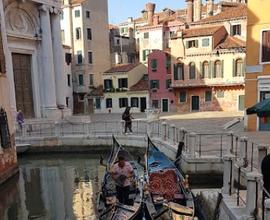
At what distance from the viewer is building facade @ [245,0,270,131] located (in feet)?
50.2

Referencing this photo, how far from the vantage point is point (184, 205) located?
747 cm

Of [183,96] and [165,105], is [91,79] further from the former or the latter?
[183,96]

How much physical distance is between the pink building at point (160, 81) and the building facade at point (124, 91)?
37.5 inches

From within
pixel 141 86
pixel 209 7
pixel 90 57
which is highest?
pixel 209 7

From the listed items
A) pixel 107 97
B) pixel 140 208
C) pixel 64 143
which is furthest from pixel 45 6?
pixel 140 208

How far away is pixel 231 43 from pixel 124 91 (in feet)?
40.2

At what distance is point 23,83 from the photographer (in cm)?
2325

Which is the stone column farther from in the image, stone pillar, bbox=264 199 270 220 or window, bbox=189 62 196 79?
stone pillar, bbox=264 199 270 220

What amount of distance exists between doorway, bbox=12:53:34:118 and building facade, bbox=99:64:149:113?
12.8m

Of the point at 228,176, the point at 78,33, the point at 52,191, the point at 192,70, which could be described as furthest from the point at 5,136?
the point at 78,33

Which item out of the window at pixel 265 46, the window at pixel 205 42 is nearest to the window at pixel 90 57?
the window at pixel 205 42

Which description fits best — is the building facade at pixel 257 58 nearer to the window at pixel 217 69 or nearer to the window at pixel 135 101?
the window at pixel 217 69

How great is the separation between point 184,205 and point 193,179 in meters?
3.25

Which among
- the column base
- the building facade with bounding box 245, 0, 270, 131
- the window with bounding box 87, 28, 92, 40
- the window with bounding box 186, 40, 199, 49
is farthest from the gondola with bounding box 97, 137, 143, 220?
the window with bounding box 87, 28, 92, 40
